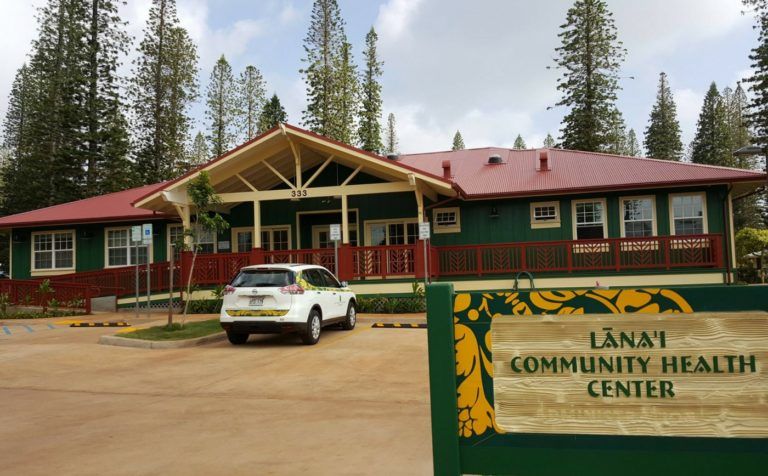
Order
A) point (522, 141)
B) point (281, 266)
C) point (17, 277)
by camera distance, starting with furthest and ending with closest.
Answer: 1. point (522, 141)
2. point (17, 277)
3. point (281, 266)

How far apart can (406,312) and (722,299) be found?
14.7 meters

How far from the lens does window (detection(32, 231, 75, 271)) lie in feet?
75.9

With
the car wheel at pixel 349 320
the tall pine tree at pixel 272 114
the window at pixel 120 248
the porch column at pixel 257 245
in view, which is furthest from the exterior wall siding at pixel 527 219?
the tall pine tree at pixel 272 114

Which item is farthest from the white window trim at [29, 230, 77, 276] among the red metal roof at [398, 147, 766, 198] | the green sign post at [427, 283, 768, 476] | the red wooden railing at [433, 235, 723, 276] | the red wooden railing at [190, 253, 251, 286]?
the green sign post at [427, 283, 768, 476]

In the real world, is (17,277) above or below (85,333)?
above

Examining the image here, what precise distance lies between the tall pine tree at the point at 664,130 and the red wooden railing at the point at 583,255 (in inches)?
1454

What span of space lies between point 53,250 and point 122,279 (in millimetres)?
5254

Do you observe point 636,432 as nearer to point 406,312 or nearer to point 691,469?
point 691,469

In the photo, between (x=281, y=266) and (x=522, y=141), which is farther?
(x=522, y=141)

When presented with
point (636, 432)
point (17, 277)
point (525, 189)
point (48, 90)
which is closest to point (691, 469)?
point (636, 432)

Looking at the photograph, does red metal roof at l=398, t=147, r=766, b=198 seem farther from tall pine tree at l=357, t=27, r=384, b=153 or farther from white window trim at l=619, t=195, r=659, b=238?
tall pine tree at l=357, t=27, r=384, b=153

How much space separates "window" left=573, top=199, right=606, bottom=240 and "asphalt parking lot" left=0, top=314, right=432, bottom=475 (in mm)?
10729

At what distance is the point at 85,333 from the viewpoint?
13.6m

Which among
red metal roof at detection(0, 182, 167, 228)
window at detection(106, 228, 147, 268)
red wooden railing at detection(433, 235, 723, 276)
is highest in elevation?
red metal roof at detection(0, 182, 167, 228)
